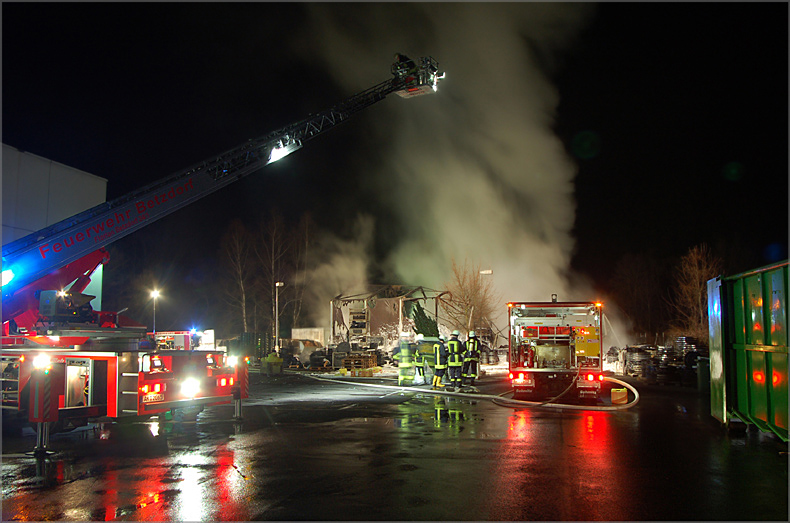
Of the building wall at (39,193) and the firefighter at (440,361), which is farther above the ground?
the building wall at (39,193)

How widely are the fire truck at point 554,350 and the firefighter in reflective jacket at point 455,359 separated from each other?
1388mm

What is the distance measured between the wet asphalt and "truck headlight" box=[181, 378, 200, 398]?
0.65 m

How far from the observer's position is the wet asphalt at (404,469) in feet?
17.6

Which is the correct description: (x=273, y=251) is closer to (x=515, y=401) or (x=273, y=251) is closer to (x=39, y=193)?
(x=39, y=193)

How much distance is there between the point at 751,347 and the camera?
336 inches

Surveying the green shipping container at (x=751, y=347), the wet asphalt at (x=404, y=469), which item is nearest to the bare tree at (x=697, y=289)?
the wet asphalt at (x=404, y=469)

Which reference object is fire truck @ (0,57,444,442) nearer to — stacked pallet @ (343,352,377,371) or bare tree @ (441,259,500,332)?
stacked pallet @ (343,352,377,371)

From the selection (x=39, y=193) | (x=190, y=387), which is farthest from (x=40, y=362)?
(x=39, y=193)

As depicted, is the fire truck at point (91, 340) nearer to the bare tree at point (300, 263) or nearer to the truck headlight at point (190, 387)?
the truck headlight at point (190, 387)

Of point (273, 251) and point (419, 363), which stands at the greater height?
point (273, 251)

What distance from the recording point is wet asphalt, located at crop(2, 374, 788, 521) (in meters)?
5.38

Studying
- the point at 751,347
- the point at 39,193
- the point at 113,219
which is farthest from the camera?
the point at 39,193

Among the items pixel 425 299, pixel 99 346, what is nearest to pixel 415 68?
pixel 99 346

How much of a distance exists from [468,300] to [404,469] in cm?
2701
